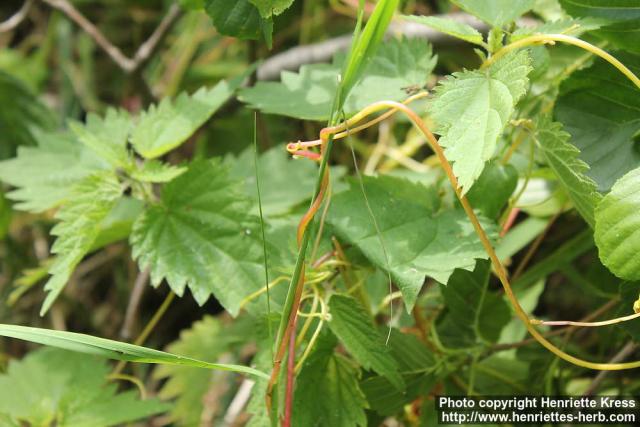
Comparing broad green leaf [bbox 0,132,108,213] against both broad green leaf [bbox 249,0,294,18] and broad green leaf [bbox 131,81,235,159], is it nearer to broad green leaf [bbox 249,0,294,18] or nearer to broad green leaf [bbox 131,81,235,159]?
broad green leaf [bbox 131,81,235,159]

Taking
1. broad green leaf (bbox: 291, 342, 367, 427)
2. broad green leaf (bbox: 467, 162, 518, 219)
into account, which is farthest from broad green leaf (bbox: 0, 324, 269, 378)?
broad green leaf (bbox: 467, 162, 518, 219)

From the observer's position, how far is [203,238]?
2.80 ft

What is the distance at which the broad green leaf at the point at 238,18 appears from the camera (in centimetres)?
77

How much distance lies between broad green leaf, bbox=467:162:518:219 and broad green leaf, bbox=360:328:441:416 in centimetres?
20

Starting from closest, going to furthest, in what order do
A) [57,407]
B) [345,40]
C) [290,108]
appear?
[290,108]
[57,407]
[345,40]

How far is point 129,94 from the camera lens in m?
1.66

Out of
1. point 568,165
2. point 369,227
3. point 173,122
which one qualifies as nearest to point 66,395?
point 173,122

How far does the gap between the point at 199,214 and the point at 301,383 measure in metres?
0.25

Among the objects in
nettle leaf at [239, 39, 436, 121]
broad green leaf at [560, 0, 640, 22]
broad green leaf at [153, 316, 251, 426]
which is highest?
broad green leaf at [560, 0, 640, 22]

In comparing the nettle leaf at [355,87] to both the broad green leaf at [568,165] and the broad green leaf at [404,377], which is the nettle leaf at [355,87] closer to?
the broad green leaf at [568,165]

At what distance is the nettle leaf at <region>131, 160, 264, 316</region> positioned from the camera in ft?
2.69

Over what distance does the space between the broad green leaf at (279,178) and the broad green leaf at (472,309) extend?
26 centimetres

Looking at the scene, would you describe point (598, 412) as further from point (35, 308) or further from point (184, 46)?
point (184, 46)

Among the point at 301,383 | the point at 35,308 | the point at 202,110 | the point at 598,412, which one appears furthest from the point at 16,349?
the point at 598,412
